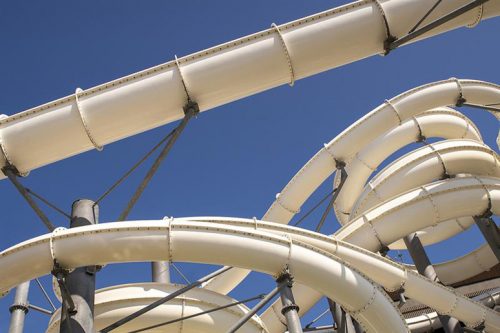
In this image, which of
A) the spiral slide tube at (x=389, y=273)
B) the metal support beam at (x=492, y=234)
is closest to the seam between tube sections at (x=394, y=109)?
the metal support beam at (x=492, y=234)

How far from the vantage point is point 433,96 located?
18438 millimetres

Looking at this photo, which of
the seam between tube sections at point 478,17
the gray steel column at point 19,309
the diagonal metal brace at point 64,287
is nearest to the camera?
the diagonal metal brace at point 64,287

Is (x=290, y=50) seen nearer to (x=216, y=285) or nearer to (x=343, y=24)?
(x=343, y=24)

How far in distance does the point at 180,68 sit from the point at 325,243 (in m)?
5.62

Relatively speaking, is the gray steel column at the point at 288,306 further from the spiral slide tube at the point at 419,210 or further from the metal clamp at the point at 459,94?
the metal clamp at the point at 459,94

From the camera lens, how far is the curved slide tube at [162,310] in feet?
40.7

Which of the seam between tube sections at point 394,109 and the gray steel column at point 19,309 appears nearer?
the gray steel column at point 19,309

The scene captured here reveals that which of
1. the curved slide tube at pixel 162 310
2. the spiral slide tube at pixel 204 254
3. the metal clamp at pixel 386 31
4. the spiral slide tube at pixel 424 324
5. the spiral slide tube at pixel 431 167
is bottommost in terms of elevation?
the spiral slide tube at pixel 204 254

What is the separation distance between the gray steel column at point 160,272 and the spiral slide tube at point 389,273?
6701 millimetres

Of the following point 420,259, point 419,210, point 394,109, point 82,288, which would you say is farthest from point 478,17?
point 82,288

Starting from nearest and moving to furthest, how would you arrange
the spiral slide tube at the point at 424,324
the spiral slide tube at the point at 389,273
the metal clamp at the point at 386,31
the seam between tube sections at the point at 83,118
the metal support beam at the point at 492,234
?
the seam between tube sections at the point at 83,118 < the metal clamp at the point at 386,31 < the spiral slide tube at the point at 389,273 < the metal support beam at the point at 492,234 < the spiral slide tube at the point at 424,324

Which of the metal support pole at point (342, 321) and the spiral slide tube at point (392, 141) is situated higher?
the spiral slide tube at point (392, 141)

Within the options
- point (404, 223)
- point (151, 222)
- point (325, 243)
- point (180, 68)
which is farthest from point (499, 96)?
point (151, 222)

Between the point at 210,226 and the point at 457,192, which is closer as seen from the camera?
the point at 210,226
